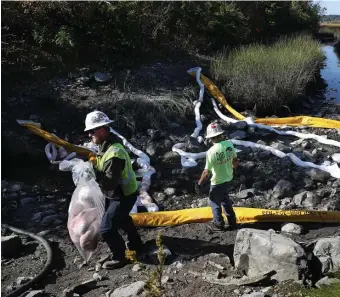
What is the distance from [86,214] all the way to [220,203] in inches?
63.2

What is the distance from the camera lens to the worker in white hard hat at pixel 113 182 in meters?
4.07

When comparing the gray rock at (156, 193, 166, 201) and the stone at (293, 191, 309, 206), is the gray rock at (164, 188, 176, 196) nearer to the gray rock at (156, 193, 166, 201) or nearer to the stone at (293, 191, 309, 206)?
the gray rock at (156, 193, 166, 201)

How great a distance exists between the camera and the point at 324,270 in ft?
12.3

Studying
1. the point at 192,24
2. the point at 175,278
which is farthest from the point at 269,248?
the point at 192,24

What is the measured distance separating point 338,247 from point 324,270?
0.86ft

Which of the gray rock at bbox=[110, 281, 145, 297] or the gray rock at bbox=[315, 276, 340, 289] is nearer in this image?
the gray rock at bbox=[315, 276, 340, 289]

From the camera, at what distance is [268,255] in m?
3.77

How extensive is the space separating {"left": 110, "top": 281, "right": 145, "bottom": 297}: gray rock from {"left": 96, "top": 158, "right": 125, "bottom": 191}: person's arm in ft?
2.91

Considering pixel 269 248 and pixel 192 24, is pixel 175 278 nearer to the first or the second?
pixel 269 248

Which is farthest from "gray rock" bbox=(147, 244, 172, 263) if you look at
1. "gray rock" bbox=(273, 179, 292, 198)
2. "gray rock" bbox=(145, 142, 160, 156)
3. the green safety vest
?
"gray rock" bbox=(145, 142, 160, 156)

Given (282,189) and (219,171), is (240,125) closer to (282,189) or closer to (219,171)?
(282,189)

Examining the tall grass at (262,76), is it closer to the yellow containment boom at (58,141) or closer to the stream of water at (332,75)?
the stream of water at (332,75)

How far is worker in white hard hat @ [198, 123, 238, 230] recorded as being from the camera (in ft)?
16.0

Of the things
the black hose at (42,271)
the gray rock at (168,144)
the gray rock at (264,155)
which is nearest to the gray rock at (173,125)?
the gray rock at (168,144)
